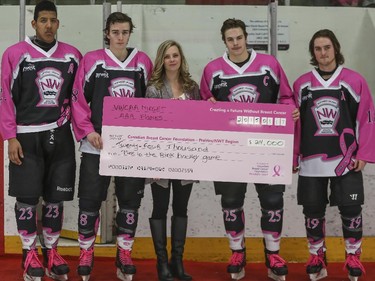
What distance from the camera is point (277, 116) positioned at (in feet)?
11.6

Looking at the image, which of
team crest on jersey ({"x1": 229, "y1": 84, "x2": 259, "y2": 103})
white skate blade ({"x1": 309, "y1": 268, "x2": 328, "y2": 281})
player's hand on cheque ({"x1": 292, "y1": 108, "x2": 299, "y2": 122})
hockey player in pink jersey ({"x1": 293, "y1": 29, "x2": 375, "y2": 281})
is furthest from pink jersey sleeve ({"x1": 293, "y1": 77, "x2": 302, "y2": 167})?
white skate blade ({"x1": 309, "y1": 268, "x2": 328, "y2": 281})

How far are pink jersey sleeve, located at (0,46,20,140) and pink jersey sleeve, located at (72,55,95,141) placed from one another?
31 cm

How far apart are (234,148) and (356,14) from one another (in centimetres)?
153

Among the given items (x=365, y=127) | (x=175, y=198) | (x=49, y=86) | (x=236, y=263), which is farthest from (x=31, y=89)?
(x=365, y=127)

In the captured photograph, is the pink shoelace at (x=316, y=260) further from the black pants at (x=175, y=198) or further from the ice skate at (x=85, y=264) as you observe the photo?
the ice skate at (x=85, y=264)

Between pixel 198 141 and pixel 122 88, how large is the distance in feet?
1.54

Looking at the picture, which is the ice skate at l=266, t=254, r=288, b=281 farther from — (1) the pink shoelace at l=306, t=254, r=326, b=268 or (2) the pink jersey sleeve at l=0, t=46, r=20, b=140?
(2) the pink jersey sleeve at l=0, t=46, r=20, b=140

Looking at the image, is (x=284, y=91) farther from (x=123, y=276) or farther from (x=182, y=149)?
(x=123, y=276)

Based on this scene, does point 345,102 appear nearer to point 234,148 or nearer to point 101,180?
point 234,148

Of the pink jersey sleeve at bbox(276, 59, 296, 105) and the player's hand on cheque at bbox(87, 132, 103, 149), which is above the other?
the pink jersey sleeve at bbox(276, 59, 296, 105)

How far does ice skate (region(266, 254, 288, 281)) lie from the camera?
3.67 m

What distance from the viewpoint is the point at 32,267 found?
3.61m

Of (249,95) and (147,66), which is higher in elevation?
(147,66)

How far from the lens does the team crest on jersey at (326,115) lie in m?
3.62
